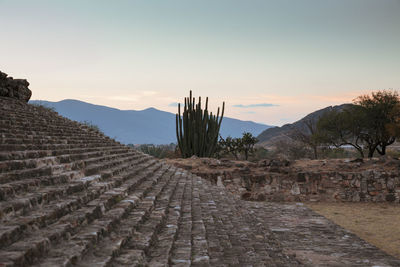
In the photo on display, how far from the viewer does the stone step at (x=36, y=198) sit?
8.85ft

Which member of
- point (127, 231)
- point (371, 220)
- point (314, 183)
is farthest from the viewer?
point (314, 183)

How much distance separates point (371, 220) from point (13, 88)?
15.3m

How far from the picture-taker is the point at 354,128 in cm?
2589

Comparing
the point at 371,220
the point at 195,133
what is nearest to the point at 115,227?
the point at 371,220

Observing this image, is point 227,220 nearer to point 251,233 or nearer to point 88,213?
point 251,233

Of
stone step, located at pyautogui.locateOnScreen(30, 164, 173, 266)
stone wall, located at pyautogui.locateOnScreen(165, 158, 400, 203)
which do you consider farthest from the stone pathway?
stone wall, located at pyautogui.locateOnScreen(165, 158, 400, 203)

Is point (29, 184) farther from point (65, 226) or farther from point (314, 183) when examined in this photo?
point (314, 183)

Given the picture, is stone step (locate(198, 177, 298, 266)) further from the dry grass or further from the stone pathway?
the dry grass

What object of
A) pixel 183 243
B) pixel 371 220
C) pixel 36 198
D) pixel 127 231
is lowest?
pixel 371 220

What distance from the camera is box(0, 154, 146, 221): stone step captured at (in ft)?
8.85

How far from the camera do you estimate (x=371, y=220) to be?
32.9 feet

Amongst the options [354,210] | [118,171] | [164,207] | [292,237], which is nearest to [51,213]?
[164,207]

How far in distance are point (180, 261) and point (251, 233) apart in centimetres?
221

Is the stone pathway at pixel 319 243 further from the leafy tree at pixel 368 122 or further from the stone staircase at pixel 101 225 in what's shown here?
the leafy tree at pixel 368 122
